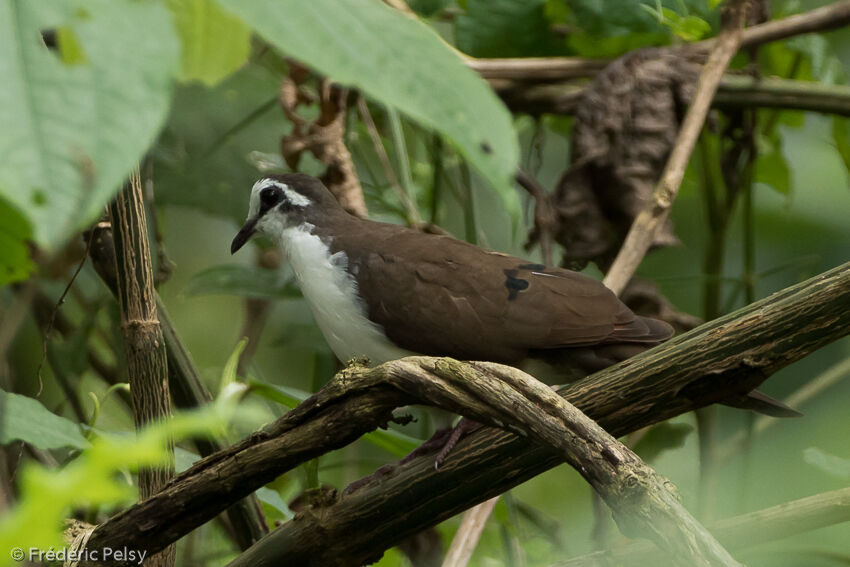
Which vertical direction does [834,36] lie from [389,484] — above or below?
above

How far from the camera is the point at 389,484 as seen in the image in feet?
5.01

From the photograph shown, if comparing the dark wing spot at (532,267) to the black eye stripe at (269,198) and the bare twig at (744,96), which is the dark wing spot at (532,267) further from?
the bare twig at (744,96)

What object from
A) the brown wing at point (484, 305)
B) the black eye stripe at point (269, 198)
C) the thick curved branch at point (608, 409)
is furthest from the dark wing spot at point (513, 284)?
the black eye stripe at point (269, 198)

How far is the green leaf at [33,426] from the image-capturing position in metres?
1.33

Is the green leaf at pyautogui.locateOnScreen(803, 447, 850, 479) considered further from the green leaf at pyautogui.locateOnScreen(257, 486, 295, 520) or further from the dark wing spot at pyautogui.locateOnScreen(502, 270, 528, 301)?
the green leaf at pyautogui.locateOnScreen(257, 486, 295, 520)

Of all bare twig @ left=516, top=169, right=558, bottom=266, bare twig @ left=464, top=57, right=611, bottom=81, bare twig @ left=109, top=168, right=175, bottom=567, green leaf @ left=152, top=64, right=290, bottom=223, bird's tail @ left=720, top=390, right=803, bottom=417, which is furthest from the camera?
green leaf @ left=152, top=64, right=290, bottom=223

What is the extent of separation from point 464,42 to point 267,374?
1.54 metres

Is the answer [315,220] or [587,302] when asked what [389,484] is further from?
[315,220]

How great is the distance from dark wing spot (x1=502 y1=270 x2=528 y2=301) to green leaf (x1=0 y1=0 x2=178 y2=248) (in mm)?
1593

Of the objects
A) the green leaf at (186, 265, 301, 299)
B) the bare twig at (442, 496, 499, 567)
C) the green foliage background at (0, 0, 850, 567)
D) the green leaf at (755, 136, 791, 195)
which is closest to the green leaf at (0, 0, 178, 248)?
the green foliage background at (0, 0, 850, 567)

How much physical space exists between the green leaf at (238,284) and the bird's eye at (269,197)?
22 centimetres

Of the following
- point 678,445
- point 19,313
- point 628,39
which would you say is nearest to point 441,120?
point 19,313

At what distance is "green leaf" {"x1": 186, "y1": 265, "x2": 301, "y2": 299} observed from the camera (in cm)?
264

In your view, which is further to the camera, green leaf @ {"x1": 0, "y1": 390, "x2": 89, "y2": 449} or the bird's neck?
the bird's neck
